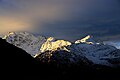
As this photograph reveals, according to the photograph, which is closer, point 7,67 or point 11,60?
point 7,67

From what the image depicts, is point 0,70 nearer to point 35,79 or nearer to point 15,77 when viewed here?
point 15,77

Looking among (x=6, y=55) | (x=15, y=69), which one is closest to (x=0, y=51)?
(x=6, y=55)

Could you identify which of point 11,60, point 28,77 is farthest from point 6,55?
point 28,77

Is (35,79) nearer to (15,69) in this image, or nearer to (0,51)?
(15,69)

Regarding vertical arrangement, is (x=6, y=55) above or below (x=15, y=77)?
above

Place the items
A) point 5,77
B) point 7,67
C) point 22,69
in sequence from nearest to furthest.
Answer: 1. point 5,77
2. point 7,67
3. point 22,69

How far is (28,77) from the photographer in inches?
7505

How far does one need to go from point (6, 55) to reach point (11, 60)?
470cm

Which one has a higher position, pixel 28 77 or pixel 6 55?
pixel 6 55

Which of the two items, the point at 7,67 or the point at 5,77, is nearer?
the point at 5,77

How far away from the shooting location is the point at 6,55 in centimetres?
19788

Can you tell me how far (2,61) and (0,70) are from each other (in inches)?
514

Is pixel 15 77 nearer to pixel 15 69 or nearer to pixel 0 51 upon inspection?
pixel 15 69

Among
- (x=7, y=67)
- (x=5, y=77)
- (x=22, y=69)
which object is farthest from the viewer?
(x=22, y=69)
